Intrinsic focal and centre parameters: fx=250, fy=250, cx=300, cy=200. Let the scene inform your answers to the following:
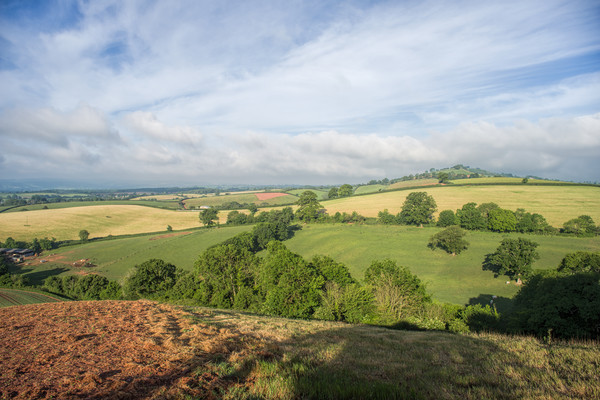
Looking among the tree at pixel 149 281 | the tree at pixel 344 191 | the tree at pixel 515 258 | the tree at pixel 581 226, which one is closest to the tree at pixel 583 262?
the tree at pixel 515 258

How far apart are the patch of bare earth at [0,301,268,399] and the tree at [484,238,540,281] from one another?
5397 centimetres

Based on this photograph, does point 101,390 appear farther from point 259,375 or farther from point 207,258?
point 207,258

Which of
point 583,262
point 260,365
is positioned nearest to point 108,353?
point 260,365

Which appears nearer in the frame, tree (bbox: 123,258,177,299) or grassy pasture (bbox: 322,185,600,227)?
tree (bbox: 123,258,177,299)

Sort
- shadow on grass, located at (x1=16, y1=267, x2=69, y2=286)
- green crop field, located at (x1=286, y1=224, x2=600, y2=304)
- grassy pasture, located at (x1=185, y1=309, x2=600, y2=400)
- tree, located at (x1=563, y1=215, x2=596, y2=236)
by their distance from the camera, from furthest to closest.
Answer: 1. tree, located at (x1=563, y1=215, x2=596, y2=236)
2. shadow on grass, located at (x1=16, y1=267, x2=69, y2=286)
3. green crop field, located at (x1=286, y1=224, x2=600, y2=304)
4. grassy pasture, located at (x1=185, y1=309, x2=600, y2=400)

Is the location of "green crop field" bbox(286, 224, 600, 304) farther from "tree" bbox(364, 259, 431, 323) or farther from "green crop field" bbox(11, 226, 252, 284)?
"green crop field" bbox(11, 226, 252, 284)

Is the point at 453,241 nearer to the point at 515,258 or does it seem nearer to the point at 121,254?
the point at 515,258

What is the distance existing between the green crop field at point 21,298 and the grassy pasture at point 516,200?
299ft

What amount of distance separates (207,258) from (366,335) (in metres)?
30.6

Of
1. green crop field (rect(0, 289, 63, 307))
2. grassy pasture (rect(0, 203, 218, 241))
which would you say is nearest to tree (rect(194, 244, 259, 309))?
green crop field (rect(0, 289, 63, 307))

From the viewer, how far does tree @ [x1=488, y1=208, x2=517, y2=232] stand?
227 feet

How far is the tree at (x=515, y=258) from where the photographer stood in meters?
45.2

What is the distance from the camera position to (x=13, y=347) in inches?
365

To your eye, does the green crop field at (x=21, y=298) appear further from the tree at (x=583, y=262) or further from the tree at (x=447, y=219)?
the tree at (x=447, y=219)
